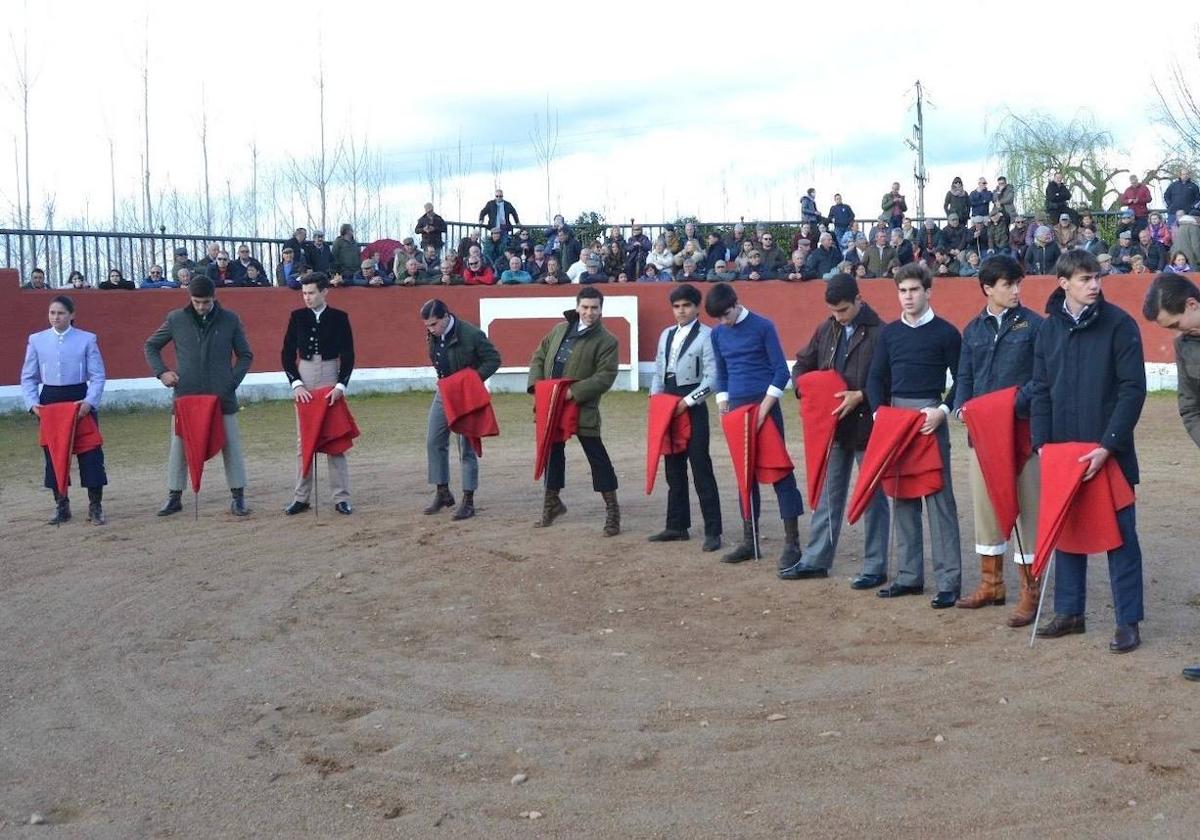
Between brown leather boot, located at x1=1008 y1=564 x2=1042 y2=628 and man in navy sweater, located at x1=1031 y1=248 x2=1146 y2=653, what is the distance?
0.51 metres

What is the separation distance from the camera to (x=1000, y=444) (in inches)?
287

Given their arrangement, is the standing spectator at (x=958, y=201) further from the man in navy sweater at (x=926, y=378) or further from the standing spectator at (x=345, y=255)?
the man in navy sweater at (x=926, y=378)

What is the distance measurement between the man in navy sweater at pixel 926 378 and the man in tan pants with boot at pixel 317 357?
5.32 metres

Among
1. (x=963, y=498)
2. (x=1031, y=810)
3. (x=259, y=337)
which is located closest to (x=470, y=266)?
(x=259, y=337)

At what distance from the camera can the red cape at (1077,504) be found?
255 inches

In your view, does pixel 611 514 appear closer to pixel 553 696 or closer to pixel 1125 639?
pixel 553 696

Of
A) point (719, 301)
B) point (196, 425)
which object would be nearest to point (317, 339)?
point (196, 425)

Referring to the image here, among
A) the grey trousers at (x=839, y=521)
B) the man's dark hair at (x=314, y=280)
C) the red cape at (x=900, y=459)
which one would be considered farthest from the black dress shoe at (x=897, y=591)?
the man's dark hair at (x=314, y=280)

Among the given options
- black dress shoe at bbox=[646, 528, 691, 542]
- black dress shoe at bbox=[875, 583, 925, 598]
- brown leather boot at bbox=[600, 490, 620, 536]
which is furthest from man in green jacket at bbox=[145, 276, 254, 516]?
black dress shoe at bbox=[875, 583, 925, 598]

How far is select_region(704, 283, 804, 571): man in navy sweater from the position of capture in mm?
8961

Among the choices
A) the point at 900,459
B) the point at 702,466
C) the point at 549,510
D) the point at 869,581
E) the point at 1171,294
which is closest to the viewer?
the point at 1171,294

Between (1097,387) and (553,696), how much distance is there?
3.05 m

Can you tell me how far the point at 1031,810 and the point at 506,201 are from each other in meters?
22.2

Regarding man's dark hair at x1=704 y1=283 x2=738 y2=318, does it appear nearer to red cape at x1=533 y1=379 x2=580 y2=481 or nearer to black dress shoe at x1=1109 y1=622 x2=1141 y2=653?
red cape at x1=533 y1=379 x2=580 y2=481
